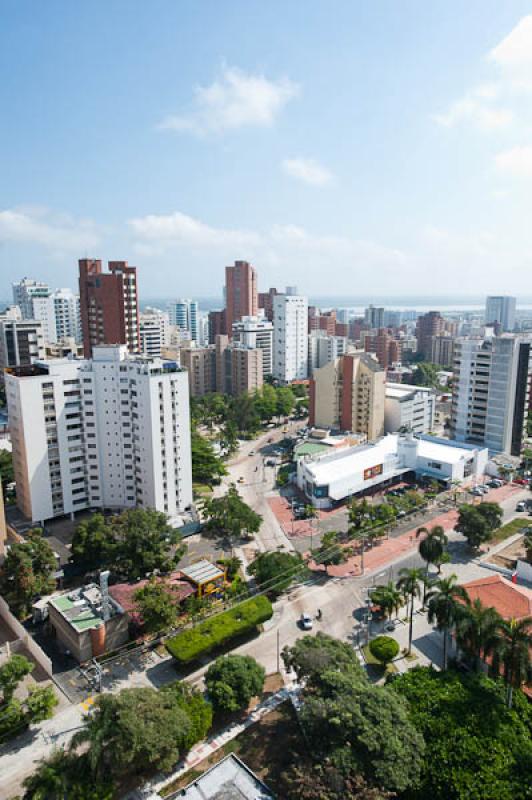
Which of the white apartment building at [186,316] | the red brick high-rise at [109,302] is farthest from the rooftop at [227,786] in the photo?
the white apartment building at [186,316]

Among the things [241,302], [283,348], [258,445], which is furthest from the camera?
[241,302]

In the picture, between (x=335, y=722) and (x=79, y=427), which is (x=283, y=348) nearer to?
(x=79, y=427)

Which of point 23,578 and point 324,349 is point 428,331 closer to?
point 324,349

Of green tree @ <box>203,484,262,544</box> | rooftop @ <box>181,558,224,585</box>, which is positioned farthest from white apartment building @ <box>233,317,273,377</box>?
rooftop @ <box>181,558,224,585</box>

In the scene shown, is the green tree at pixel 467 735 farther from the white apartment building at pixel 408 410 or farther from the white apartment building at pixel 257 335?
the white apartment building at pixel 257 335

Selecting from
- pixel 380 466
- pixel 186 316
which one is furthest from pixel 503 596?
pixel 186 316

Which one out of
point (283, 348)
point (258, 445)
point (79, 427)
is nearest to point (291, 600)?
point (79, 427)

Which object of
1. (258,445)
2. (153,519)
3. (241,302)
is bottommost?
(258,445)
